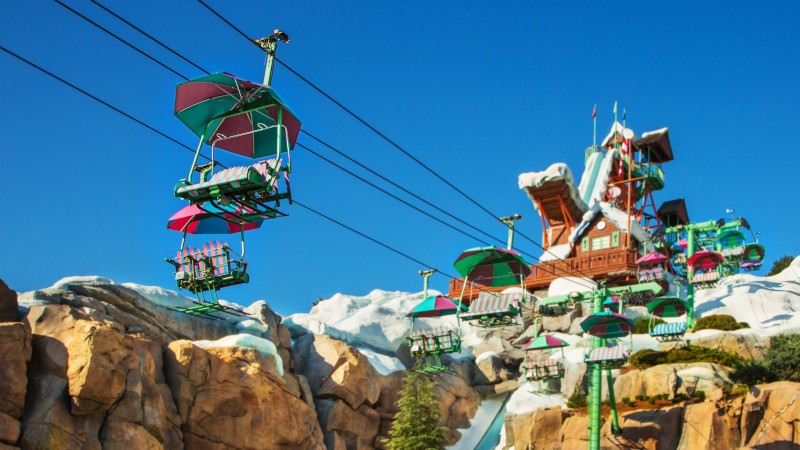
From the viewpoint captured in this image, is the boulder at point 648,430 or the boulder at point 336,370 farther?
the boulder at point 336,370

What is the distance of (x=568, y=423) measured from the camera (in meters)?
29.1

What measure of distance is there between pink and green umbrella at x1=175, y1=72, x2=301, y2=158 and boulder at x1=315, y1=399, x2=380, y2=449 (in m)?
16.1

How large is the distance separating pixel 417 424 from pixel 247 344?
7051mm

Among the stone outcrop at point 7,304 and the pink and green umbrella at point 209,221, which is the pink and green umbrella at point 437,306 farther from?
the stone outcrop at point 7,304

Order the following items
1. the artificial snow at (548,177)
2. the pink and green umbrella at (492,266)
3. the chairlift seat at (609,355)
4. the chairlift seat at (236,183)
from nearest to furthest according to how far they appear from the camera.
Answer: the chairlift seat at (236,183)
the pink and green umbrella at (492,266)
the chairlift seat at (609,355)
the artificial snow at (548,177)

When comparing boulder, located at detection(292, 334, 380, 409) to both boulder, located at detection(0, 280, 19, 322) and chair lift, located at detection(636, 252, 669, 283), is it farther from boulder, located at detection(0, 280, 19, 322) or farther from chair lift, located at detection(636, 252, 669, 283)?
chair lift, located at detection(636, 252, 669, 283)

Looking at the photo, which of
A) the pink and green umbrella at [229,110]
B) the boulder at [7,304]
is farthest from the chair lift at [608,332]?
the boulder at [7,304]

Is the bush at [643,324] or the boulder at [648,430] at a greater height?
the bush at [643,324]

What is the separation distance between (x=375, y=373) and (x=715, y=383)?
517 inches

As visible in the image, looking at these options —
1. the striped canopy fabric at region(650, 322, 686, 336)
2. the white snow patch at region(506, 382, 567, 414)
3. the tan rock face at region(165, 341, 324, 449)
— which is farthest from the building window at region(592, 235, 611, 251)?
the tan rock face at region(165, 341, 324, 449)

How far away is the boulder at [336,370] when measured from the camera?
3150 cm

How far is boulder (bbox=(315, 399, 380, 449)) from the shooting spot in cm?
3069

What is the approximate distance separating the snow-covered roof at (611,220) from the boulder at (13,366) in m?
36.0

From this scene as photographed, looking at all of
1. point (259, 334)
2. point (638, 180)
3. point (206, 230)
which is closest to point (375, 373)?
point (259, 334)
